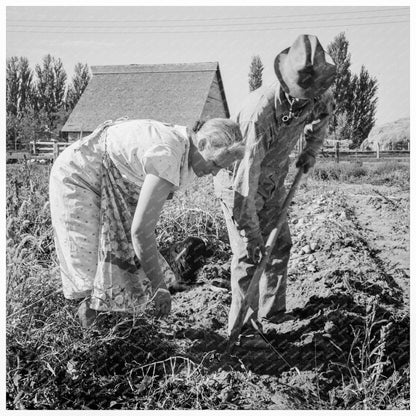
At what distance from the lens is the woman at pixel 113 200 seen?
226 cm

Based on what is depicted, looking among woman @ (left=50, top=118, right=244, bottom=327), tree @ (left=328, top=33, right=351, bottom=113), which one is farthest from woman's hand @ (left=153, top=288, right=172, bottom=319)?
tree @ (left=328, top=33, right=351, bottom=113)

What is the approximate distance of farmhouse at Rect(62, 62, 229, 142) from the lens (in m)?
6.30

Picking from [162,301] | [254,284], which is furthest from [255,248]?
[162,301]

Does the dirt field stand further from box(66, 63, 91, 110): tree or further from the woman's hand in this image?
box(66, 63, 91, 110): tree

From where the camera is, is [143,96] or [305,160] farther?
[143,96]

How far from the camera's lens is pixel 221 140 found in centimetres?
222

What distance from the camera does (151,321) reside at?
2.71 meters

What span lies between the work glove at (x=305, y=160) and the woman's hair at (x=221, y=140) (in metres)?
1.00

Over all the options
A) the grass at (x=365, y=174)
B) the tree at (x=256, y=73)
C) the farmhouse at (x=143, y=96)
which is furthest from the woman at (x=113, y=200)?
the grass at (x=365, y=174)

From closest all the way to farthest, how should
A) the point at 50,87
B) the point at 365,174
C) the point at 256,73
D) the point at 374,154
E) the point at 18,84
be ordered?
1. the point at 18,84
2. the point at 50,87
3. the point at 256,73
4. the point at 365,174
5. the point at 374,154

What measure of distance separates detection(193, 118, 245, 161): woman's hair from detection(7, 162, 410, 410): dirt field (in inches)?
36.7

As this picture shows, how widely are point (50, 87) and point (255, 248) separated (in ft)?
10.7

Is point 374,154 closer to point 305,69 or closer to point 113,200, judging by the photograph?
point 305,69
